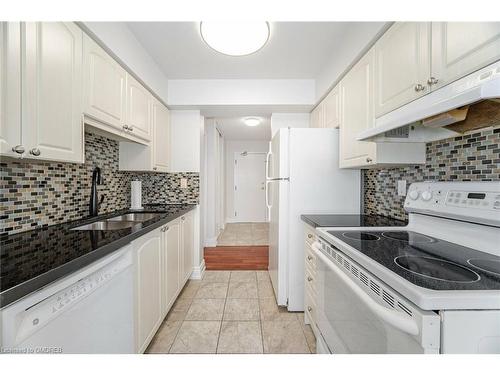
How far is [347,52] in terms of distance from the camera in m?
1.78

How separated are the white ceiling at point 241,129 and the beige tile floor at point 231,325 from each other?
2679 millimetres

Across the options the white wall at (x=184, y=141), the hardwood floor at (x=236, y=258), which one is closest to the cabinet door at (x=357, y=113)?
the white wall at (x=184, y=141)

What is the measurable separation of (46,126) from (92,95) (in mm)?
440

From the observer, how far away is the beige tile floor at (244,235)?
4277 mm

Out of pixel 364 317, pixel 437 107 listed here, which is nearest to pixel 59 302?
pixel 364 317

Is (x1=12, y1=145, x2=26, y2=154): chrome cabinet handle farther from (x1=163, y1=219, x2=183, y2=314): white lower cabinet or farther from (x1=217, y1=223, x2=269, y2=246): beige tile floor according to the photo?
(x1=217, y1=223, x2=269, y2=246): beige tile floor

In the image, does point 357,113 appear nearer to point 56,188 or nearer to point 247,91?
point 247,91

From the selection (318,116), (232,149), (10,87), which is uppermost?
(232,149)

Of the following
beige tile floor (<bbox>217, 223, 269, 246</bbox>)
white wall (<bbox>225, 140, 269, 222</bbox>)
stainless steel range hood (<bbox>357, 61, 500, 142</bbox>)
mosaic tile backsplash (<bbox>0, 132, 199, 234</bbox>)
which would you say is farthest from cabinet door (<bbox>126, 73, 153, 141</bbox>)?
white wall (<bbox>225, 140, 269, 222</bbox>)

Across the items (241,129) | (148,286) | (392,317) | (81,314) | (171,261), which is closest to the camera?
(392,317)

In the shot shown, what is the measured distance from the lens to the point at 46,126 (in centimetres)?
105

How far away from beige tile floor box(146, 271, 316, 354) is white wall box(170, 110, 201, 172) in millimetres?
1465

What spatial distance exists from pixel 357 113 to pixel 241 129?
333 centimetres
